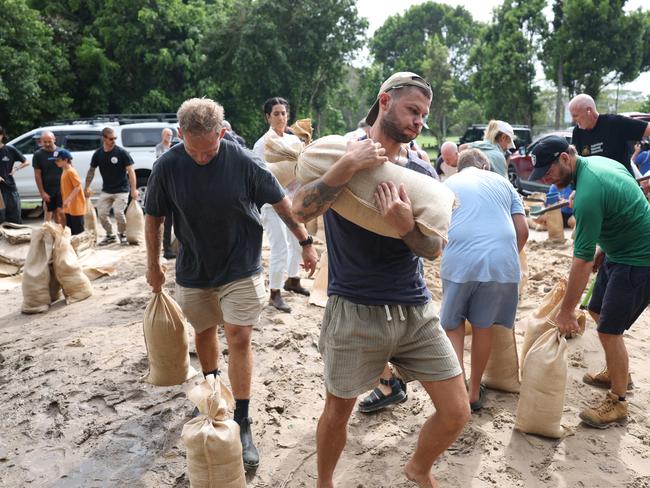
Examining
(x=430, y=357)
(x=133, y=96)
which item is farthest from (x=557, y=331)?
(x=133, y=96)

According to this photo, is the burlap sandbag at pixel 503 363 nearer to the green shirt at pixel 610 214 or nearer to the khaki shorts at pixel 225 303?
the green shirt at pixel 610 214

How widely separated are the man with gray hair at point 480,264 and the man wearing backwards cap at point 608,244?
0.95ft

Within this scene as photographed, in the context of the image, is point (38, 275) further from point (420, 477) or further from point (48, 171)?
point (420, 477)

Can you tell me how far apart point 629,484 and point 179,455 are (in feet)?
7.77

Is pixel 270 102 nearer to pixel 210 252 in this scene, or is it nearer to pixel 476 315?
pixel 210 252

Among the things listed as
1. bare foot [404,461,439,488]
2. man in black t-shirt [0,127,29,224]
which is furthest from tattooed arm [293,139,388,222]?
man in black t-shirt [0,127,29,224]

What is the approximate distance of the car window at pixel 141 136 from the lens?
12.9 meters

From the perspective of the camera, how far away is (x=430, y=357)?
245cm

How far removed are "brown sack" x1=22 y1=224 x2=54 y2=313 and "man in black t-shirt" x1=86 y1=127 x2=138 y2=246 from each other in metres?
2.55

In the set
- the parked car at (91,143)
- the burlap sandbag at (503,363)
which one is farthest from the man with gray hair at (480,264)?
the parked car at (91,143)

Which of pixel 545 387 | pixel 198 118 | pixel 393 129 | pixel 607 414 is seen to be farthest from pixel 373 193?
pixel 607 414

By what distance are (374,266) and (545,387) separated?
1558 millimetres

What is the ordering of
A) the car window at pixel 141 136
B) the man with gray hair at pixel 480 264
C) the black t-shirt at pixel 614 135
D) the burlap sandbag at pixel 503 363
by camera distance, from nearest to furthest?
the man with gray hair at pixel 480 264 → the burlap sandbag at pixel 503 363 → the black t-shirt at pixel 614 135 → the car window at pixel 141 136

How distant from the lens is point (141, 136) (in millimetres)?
12930
